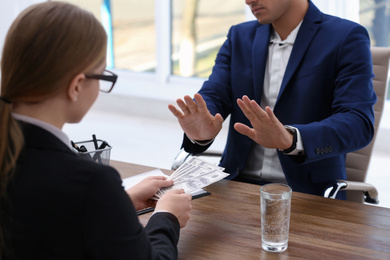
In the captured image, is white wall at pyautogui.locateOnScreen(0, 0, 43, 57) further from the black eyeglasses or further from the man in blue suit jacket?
the black eyeglasses

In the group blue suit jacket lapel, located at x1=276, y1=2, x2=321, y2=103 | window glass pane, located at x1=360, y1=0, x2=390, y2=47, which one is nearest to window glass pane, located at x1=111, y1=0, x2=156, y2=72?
window glass pane, located at x1=360, y1=0, x2=390, y2=47

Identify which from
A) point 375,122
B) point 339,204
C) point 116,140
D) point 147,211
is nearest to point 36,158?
point 147,211

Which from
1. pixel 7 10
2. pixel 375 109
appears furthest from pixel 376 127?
pixel 7 10

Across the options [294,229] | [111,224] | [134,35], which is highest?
[111,224]

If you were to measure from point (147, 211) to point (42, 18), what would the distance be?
713mm

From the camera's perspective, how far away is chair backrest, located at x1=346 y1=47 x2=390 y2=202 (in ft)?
7.02

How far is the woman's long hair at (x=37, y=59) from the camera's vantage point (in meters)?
0.98

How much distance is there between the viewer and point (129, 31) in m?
5.81

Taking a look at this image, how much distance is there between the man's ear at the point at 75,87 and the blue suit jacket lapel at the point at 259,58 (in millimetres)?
1209

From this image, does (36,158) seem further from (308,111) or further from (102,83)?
(308,111)

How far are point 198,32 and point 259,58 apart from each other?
326 cm

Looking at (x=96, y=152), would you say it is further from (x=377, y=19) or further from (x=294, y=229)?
(x=377, y=19)

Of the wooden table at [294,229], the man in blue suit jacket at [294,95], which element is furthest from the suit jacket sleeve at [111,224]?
the man in blue suit jacket at [294,95]

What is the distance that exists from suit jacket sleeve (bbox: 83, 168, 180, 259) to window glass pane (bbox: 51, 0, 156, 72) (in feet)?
15.5
